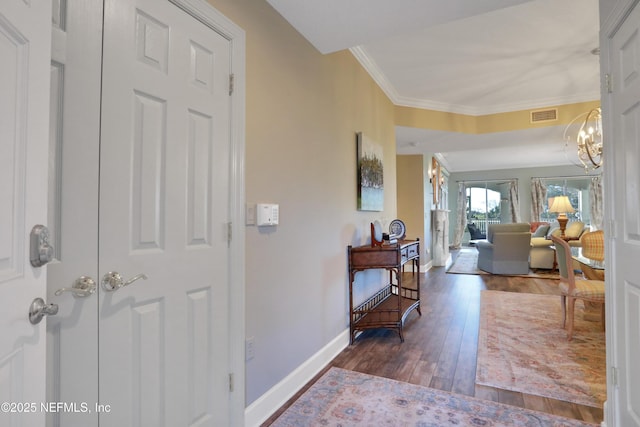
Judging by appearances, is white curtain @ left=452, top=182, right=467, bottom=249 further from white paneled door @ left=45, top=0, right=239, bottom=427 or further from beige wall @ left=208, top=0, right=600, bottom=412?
white paneled door @ left=45, top=0, right=239, bottom=427

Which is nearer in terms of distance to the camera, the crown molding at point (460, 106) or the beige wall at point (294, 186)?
the beige wall at point (294, 186)

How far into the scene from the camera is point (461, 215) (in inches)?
432

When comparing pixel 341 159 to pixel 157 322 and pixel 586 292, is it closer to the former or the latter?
pixel 157 322

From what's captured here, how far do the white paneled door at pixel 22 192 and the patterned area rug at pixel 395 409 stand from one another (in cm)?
134

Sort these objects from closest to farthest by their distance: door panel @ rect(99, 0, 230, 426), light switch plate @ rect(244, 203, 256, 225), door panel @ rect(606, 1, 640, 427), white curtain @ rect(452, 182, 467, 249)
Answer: door panel @ rect(99, 0, 230, 426) → door panel @ rect(606, 1, 640, 427) → light switch plate @ rect(244, 203, 256, 225) → white curtain @ rect(452, 182, 467, 249)

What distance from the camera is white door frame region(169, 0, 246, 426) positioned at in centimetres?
162

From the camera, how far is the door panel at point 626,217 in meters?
1.35

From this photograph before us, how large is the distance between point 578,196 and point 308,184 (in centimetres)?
1076

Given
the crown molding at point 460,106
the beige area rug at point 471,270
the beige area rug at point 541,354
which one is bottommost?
the beige area rug at point 541,354

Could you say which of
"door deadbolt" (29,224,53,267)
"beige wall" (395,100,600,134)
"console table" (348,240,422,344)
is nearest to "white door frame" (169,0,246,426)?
"door deadbolt" (29,224,53,267)

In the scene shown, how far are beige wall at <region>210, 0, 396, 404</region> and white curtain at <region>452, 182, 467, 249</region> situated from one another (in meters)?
9.03

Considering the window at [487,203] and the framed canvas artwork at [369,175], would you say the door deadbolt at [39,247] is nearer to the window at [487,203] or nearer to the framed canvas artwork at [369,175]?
the framed canvas artwork at [369,175]

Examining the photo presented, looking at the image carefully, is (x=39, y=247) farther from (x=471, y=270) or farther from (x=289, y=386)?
(x=471, y=270)

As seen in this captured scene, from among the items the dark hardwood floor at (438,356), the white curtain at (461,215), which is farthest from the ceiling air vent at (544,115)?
the white curtain at (461,215)
